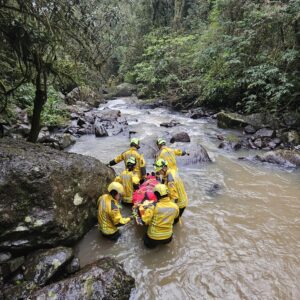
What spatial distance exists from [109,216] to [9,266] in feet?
4.98

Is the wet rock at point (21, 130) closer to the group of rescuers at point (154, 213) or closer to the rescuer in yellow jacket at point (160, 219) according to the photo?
the group of rescuers at point (154, 213)

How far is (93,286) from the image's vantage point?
3.15m

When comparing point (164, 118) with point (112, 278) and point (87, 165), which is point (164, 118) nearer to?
point (87, 165)

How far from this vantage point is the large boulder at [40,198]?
3625 millimetres

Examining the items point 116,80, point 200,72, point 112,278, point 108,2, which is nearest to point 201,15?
point 200,72

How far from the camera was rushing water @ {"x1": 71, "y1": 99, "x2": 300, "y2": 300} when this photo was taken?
3.64 meters

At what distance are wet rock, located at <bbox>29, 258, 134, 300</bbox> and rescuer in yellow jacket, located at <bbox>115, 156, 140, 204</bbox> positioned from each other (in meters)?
2.04

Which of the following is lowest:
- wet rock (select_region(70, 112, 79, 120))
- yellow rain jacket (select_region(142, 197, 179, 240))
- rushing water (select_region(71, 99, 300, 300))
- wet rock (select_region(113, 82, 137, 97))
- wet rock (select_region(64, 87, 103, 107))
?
rushing water (select_region(71, 99, 300, 300))

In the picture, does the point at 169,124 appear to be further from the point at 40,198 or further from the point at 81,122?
the point at 40,198

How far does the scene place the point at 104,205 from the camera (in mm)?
4379

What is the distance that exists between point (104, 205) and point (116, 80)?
2852 centimetres

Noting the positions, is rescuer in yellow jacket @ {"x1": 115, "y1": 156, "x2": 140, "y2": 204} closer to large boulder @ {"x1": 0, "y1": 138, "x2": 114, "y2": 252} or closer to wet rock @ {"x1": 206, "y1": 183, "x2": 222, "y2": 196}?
large boulder @ {"x1": 0, "y1": 138, "x2": 114, "y2": 252}

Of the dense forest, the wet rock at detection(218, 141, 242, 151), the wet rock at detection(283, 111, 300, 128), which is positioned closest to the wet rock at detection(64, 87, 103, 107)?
the dense forest

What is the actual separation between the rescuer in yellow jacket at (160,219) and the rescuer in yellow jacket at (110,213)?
414 mm
